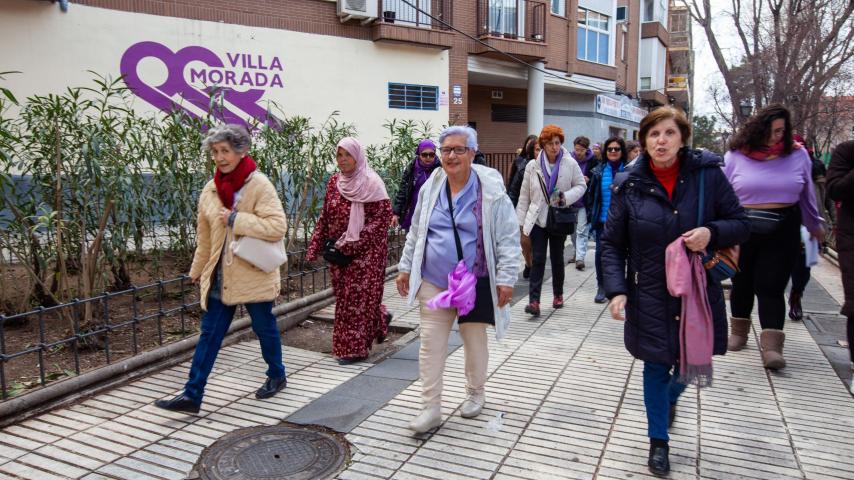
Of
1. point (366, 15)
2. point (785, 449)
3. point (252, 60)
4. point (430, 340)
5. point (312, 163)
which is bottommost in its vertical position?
point (785, 449)

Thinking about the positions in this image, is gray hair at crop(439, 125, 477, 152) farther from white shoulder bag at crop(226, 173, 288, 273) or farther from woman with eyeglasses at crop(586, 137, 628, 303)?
woman with eyeglasses at crop(586, 137, 628, 303)

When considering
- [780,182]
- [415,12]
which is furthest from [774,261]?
[415,12]

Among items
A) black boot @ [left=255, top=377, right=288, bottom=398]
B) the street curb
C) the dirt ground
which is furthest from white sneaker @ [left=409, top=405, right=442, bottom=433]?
the street curb

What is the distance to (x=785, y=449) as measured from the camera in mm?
3414

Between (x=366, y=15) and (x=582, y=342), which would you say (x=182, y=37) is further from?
(x=582, y=342)

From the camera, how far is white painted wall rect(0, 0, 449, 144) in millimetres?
11039

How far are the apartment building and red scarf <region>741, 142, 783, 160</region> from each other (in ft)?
19.3

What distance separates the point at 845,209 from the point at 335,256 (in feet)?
11.6

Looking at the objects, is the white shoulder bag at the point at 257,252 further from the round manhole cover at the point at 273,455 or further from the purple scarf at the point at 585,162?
the purple scarf at the point at 585,162

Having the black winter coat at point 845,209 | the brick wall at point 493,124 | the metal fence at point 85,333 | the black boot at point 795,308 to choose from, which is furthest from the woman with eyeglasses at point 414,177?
the brick wall at point 493,124

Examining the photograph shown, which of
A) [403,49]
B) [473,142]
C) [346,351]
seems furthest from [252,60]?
[473,142]

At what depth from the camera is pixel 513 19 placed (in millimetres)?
18766

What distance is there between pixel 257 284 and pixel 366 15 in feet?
39.6

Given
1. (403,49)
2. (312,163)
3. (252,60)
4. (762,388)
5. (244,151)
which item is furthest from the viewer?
(403,49)
